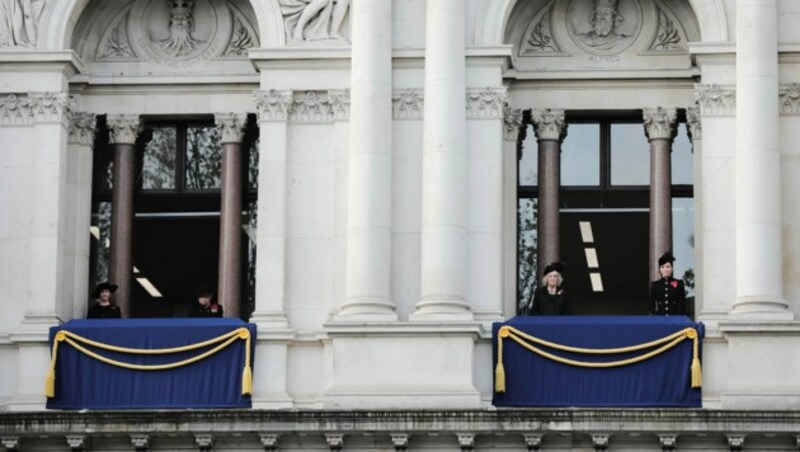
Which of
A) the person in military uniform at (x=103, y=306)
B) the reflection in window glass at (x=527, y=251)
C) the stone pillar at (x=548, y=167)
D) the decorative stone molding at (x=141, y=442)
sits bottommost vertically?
the decorative stone molding at (x=141, y=442)

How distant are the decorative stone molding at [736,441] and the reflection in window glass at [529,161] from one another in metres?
7.27

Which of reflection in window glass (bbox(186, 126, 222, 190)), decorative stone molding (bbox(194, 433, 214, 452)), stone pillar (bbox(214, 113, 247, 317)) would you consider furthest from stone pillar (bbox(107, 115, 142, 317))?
decorative stone molding (bbox(194, 433, 214, 452))

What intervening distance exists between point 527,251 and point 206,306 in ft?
19.0

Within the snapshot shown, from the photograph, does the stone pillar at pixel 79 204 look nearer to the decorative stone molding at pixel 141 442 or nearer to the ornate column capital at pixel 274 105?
the ornate column capital at pixel 274 105

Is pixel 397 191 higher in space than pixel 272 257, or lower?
higher

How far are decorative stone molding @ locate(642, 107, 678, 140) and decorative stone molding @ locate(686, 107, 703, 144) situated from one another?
12.3 inches

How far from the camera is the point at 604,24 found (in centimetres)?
5216

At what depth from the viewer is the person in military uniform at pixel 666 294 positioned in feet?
162

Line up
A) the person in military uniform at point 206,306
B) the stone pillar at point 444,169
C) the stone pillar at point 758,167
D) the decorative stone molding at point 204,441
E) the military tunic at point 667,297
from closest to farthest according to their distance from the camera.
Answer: the decorative stone molding at point 204,441 → the stone pillar at point 758,167 → the stone pillar at point 444,169 → the military tunic at point 667,297 → the person in military uniform at point 206,306

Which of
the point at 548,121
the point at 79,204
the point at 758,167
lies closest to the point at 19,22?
the point at 79,204

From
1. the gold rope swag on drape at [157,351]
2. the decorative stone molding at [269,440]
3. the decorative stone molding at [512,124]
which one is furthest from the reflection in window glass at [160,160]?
the decorative stone molding at [269,440]

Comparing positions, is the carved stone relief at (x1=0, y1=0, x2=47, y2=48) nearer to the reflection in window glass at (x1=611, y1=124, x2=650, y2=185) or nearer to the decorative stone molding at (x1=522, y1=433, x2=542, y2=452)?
the reflection in window glass at (x1=611, y1=124, x2=650, y2=185)

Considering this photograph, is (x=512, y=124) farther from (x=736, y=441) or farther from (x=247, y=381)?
(x=736, y=441)

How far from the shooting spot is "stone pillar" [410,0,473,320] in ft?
162
